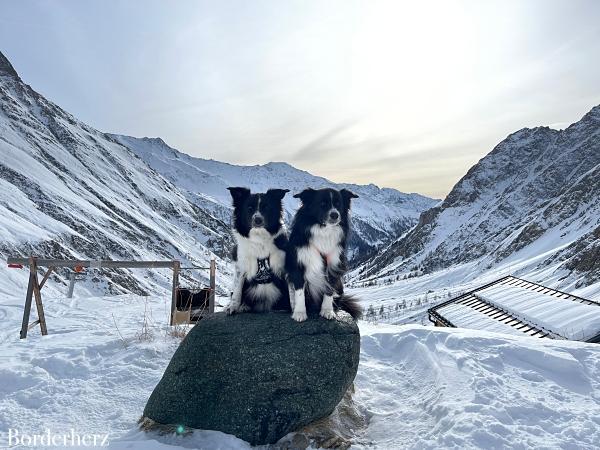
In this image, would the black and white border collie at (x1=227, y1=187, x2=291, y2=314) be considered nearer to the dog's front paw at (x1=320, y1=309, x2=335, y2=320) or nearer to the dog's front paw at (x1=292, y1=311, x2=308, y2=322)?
the dog's front paw at (x1=292, y1=311, x2=308, y2=322)

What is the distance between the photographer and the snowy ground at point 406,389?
4852mm

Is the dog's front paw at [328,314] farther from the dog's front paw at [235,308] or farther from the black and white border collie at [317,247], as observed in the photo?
the dog's front paw at [235,308]

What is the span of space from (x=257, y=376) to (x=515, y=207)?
107 metres

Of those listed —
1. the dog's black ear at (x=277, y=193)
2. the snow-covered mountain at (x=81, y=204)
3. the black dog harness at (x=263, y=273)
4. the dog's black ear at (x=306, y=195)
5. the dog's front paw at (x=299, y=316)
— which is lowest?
the dog's front paw at (x=299, y=316)

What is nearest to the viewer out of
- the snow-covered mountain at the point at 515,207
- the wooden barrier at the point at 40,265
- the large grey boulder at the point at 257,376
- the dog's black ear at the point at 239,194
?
the large grey boulder at the point at 257,376

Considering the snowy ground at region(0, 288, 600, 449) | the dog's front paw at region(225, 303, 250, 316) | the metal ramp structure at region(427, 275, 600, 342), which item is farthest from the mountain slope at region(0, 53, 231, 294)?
the metal ramp structure at region(427, 275, 600, 342)

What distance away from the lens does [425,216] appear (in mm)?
121438

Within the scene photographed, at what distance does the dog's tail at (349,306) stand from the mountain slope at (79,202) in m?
20.4

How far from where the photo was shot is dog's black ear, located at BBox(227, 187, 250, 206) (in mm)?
5824

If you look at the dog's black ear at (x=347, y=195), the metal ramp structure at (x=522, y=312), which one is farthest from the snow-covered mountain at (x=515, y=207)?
the dog's black ear at (x=347, y=195)

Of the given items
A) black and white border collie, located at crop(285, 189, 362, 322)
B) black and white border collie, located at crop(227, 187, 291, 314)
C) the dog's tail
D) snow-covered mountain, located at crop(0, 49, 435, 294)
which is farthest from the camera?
snow-covered mountain, located at crop(0, 49, 435, 294)

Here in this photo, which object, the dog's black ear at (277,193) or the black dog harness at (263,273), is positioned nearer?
the dog's black ear at (277,193)

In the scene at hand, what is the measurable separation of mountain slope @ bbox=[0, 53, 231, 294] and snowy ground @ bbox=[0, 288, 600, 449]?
16.8 m

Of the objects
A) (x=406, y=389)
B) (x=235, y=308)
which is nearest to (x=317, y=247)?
(x=235, y=308)
